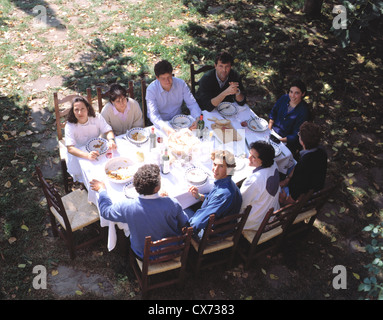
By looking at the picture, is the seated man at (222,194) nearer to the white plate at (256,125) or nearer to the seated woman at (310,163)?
the seated woman at (310,163)

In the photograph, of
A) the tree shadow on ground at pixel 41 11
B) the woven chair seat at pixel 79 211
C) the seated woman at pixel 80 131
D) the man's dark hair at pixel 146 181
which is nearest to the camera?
the man's dark hair at pixel 146 181

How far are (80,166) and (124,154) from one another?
2.14 ft

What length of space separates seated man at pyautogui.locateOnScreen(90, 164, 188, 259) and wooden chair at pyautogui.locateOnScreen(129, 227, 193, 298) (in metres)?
0.17

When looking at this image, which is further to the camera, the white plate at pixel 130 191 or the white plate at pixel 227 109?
the white plate at pixel 227 109

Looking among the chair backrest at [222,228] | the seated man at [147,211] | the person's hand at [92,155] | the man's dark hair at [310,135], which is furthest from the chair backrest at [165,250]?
the man's dark hair at [310,135]

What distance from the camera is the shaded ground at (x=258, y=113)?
4734 mm

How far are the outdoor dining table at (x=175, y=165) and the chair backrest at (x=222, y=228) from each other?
1.78 ft

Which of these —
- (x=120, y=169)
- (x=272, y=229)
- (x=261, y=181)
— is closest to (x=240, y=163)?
(x=261, y=181)

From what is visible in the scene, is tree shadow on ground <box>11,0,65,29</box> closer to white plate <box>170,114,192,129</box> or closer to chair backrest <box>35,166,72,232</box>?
white plate <box>170,114,192,129</box>

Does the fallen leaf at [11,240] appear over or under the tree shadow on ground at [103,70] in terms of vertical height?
under

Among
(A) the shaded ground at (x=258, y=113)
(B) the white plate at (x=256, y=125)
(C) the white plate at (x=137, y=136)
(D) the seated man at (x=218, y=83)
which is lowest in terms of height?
(A) the shaded ground at (x=258, y=113)

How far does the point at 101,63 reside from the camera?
28.1 feet

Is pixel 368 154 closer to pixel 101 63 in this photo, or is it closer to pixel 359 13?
pixel 359 13

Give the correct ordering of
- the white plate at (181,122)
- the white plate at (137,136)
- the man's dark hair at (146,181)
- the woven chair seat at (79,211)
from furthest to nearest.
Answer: the white plate at (181,122), the white plate at (137,136), the woven chair seat at (79,211), the man's dark hair at (146,181)
